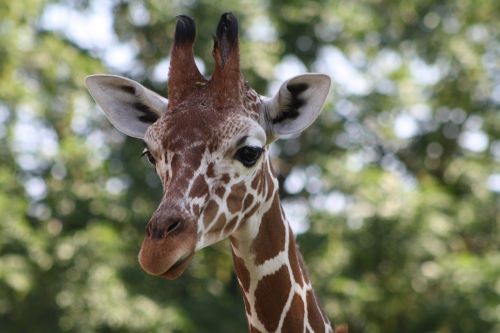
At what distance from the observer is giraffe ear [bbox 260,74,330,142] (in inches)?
190

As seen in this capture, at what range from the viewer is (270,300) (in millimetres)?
4750

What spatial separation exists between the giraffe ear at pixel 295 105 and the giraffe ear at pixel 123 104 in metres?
0.62

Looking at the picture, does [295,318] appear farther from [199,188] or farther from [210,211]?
[199,188]

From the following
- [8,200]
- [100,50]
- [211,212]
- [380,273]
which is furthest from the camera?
[100,50]

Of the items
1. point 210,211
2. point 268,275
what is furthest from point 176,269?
point 268,275

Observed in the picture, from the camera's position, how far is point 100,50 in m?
19.8

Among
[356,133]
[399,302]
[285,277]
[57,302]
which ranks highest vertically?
[285,277]

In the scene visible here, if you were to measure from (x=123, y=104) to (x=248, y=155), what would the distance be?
3.26 feet

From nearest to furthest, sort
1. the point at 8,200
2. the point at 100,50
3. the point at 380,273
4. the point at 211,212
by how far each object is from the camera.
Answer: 1. the point at 211,212
2. the point at 8,200
3. the point at 380,273
4. the point at 100,50

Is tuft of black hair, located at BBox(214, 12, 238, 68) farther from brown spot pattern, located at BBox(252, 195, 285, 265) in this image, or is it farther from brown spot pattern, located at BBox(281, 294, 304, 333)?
brown spot pattern, located at BBox(281, 294, 304, 333)

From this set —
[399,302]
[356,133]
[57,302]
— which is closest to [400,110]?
[356,133]

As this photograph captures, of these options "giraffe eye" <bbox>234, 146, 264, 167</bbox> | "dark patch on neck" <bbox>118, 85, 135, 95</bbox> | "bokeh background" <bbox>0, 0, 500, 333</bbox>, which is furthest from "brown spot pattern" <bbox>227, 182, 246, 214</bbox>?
"bokeh background" <bbox>0, 0, 500, 333</bbox>

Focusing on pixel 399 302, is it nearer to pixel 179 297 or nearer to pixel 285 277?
pixel 179 297

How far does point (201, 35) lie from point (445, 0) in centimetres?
570
